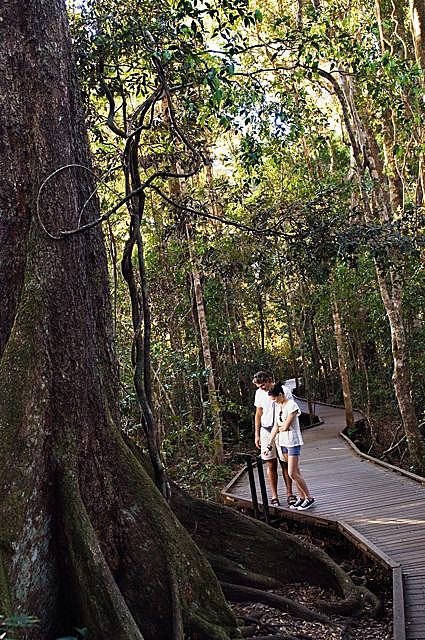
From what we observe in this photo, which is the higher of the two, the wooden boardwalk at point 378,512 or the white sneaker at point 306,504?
the white sneaker at point 306,504

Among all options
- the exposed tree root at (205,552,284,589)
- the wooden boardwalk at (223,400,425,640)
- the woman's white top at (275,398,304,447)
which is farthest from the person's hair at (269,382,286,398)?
the exposed tree root at (205,552,284,589)

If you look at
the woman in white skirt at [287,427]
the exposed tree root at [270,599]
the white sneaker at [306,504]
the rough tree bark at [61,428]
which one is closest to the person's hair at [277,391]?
the woman in white skirt at [287,427]

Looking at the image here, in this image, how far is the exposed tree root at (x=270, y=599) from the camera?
487 centimetres

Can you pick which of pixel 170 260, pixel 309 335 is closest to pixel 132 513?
pixel 170 260

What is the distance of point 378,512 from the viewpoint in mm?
8125

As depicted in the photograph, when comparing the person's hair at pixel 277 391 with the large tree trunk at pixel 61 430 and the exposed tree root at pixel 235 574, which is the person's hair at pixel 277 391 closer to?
the exposed tree root at pixel 235 574

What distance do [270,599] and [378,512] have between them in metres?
3.58

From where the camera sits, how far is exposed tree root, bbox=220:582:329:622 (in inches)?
192

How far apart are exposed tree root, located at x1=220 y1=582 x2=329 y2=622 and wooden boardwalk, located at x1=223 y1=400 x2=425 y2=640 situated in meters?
0.62

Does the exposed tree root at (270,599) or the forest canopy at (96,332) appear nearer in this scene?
the forest canopy at (96,332)

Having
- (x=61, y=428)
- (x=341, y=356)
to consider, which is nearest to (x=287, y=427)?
(x=61, y=428)

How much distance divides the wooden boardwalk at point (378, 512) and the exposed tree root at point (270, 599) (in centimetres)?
62

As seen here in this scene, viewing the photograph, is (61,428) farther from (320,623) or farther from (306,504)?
(306,504)

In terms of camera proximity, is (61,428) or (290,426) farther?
(290,426)
